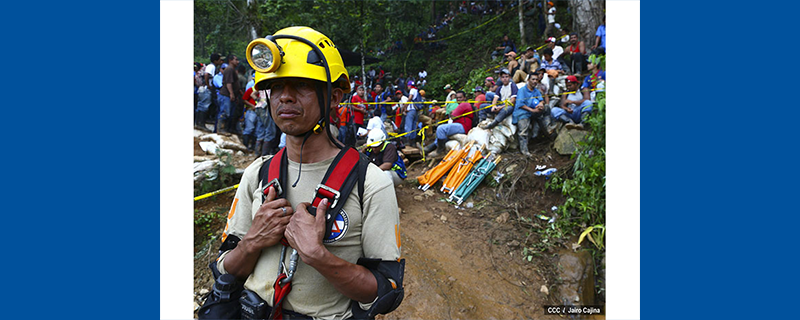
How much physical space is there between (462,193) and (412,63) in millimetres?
5406

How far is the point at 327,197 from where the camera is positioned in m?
1.25

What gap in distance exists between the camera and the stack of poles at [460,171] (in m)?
6.07

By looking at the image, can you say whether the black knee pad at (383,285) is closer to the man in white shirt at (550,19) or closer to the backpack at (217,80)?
the backpack at (217,80)

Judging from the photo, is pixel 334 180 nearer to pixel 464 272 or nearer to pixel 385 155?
pixel 464 272

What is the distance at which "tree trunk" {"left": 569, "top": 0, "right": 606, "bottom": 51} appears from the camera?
7.33 m

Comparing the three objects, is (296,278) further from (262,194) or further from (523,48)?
(523,48)

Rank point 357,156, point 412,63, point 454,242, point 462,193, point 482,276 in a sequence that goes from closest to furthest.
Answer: point 357,156 → point 482,276 → point 454,242 → point 462,193 → point 412,63

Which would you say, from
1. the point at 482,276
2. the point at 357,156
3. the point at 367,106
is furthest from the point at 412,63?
the point at 357,156

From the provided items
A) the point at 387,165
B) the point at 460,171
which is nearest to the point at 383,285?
the point at 387,165

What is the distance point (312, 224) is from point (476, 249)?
12.1ft

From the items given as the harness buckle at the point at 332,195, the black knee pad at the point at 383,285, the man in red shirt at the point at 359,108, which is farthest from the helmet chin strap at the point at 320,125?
the man in red shirt at the point at 359,108

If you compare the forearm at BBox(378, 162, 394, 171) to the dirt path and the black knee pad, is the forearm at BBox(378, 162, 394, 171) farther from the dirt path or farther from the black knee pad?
the black knee pad

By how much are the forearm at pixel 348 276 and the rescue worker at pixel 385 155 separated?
14.2 ft

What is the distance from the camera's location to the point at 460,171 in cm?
616
